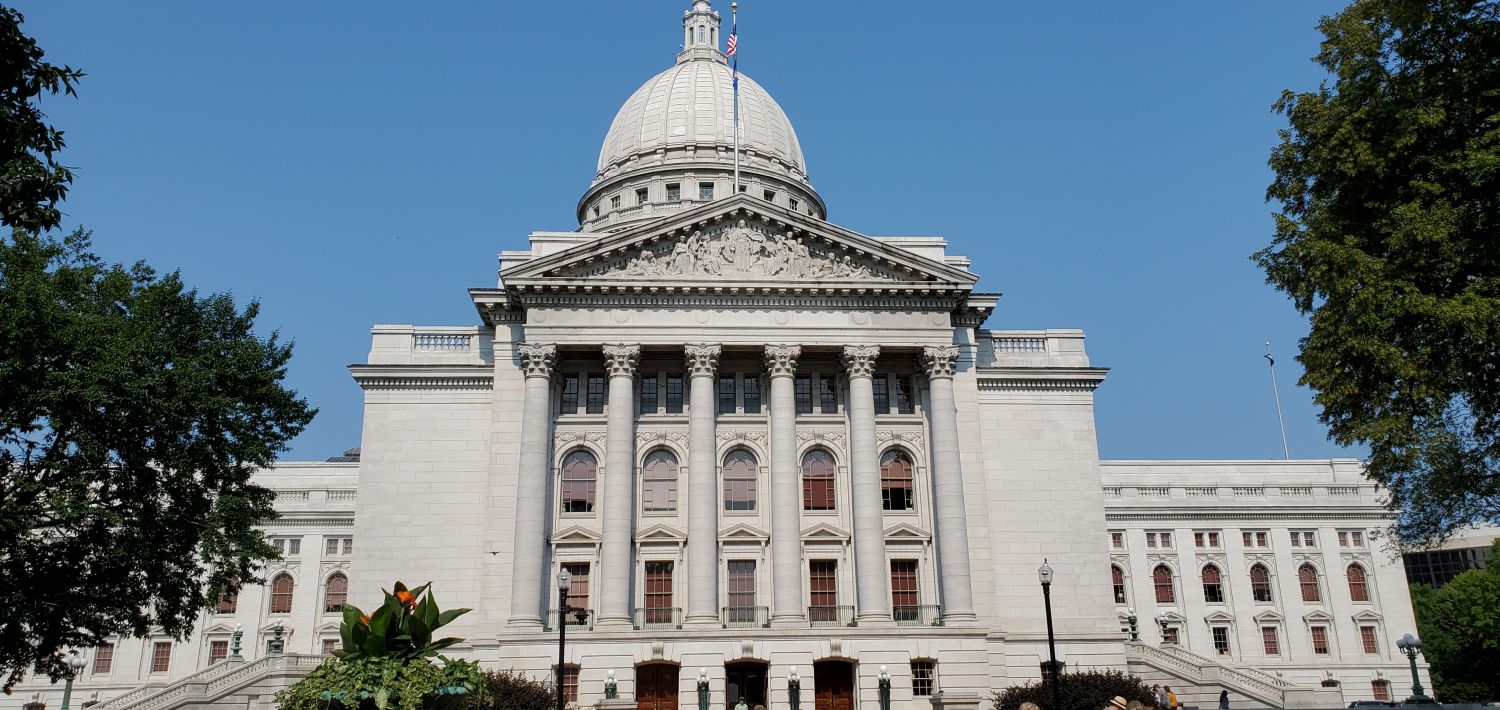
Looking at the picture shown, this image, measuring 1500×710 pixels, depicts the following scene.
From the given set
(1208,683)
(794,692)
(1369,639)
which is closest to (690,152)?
(794,692)

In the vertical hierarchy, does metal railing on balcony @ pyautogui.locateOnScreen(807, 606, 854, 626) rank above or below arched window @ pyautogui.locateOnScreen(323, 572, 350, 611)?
below

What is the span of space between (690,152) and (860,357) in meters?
31.6

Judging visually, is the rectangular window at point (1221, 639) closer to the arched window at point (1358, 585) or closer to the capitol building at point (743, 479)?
the arched window at point (1358, 585)

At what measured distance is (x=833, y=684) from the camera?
136ft

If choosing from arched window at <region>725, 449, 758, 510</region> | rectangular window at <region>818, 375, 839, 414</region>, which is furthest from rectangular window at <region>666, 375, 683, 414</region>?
rectangular window at <region>818, 375, 839, 414</region>

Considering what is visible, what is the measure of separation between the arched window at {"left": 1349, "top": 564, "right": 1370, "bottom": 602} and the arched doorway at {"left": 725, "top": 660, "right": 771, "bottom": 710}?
150 ft

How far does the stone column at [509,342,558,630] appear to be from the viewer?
1604 inches

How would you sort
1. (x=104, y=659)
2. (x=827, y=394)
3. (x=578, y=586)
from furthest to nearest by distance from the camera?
(x=104, y=659) → (x=827, y=394) → (x=578, y=586)

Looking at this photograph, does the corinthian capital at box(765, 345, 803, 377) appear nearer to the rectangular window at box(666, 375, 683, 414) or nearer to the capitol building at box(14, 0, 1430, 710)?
the capitol building at box(14, 0, 1430, 710)

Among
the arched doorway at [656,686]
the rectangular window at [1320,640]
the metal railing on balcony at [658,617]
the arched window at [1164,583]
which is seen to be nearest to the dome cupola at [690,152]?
the metal railing on balcony at [658,617]

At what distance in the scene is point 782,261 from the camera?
45.7 meters

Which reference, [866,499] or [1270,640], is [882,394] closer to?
[866,499]

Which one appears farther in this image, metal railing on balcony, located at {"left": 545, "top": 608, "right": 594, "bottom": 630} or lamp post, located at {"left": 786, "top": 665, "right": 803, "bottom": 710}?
metal railing on balcony, located at {"left": 545, "top": 608, "right": 594, "bottom": 630}

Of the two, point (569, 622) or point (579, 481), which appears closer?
point (569, 622)
